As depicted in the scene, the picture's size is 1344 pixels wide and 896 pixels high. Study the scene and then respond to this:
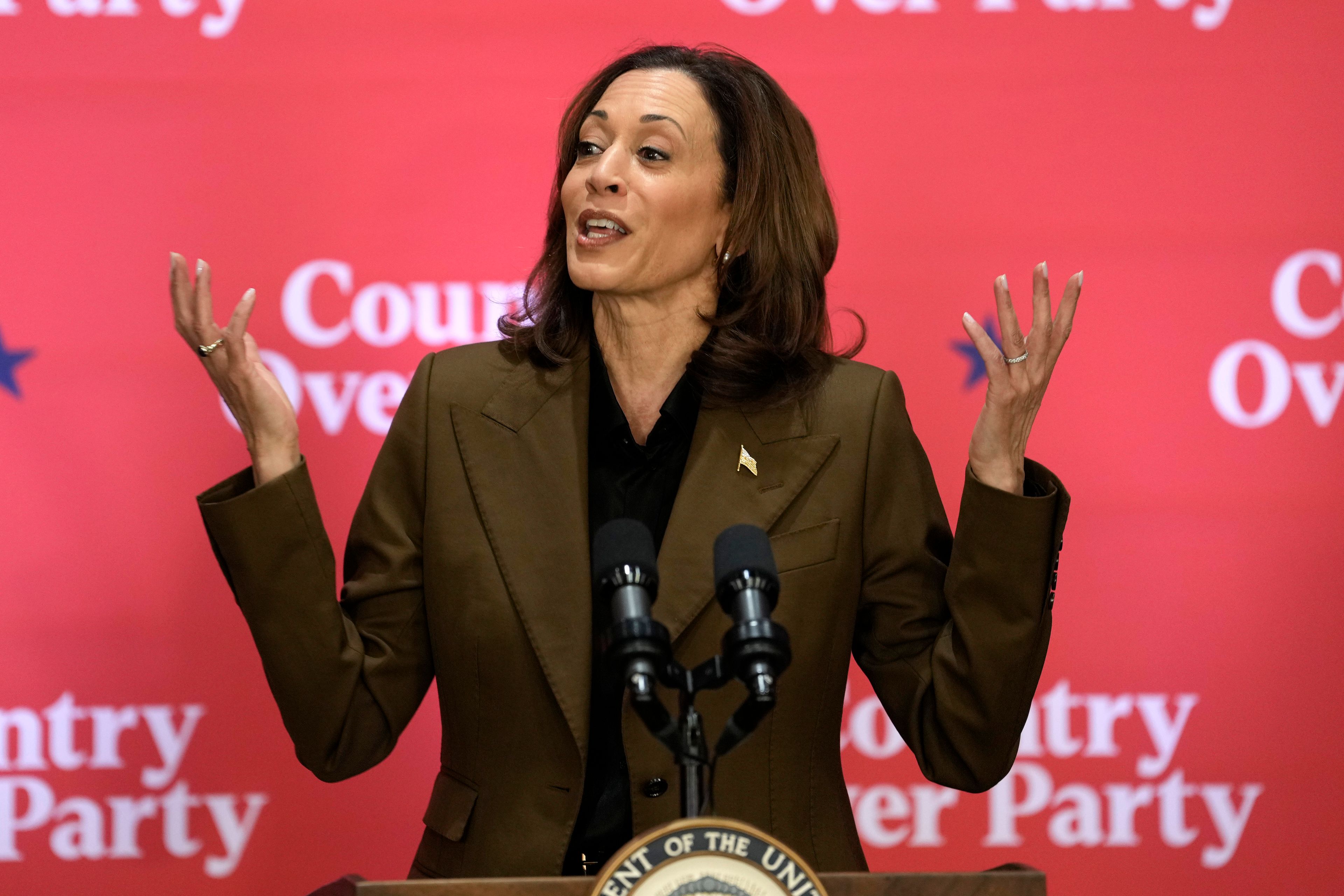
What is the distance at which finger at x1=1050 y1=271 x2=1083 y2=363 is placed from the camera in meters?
1.65

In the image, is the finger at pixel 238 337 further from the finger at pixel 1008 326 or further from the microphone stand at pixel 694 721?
the finger at pixel 1008 326

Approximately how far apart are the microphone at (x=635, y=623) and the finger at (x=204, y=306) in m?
0.70

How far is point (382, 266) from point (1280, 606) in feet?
6.33

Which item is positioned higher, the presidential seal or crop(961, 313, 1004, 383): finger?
crop(961, 313, 1004, 383): finger

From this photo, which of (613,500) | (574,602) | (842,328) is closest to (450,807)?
(574,602)

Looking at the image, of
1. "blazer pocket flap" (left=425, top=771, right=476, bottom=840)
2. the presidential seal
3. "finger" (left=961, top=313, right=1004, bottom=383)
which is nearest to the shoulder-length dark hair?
"finger" (left=961, top=313, right=1004, bottom=383)

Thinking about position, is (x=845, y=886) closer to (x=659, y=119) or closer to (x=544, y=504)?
(x=544, y=504)

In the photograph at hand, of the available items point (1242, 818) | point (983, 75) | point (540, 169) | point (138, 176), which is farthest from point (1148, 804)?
point (138, 176)

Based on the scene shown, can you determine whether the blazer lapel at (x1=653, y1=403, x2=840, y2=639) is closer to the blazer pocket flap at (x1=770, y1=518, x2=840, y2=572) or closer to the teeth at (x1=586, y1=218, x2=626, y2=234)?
the blazer pocket flap at (x1=770, y1=518, x2=840, y2=572)

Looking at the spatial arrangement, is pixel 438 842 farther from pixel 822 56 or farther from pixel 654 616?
pixel 822 56

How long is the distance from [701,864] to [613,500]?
873 millimetres

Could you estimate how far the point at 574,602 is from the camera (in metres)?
1.80

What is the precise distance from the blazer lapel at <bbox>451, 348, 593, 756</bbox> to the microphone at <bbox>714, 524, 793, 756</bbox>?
1.99ft

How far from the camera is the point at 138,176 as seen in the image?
272cm
